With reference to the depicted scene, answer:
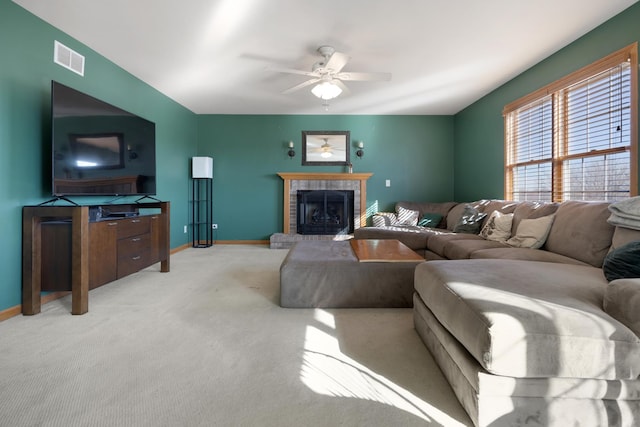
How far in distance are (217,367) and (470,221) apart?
3.32 m

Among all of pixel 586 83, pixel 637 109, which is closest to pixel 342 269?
pixel 637 109

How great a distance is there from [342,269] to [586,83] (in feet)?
9.52

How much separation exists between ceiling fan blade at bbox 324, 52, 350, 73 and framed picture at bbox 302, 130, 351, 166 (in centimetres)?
243

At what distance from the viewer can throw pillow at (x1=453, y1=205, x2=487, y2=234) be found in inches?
142

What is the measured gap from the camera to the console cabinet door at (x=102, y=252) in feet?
7.60

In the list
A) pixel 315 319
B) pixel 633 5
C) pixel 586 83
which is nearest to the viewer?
pixel 315 319

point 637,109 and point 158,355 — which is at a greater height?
point 637,109

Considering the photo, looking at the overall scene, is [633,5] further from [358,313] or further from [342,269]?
[358,313]

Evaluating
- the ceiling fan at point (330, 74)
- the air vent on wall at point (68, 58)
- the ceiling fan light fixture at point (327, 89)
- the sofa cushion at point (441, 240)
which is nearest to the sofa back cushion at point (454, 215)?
the sofa cushion at point (441, 240)

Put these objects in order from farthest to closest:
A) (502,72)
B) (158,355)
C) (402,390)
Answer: (502,72) < (158,355) < (402,390)

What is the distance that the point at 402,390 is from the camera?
4.29 ft

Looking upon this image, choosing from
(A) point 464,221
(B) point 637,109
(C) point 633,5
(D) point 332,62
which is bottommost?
(A) point 464,221

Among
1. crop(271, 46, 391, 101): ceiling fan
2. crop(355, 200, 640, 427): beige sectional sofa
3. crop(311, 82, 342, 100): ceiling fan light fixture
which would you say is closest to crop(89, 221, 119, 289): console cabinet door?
crop(271, 46, 391, 101): ceiling fan

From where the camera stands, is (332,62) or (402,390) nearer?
(402,390)
